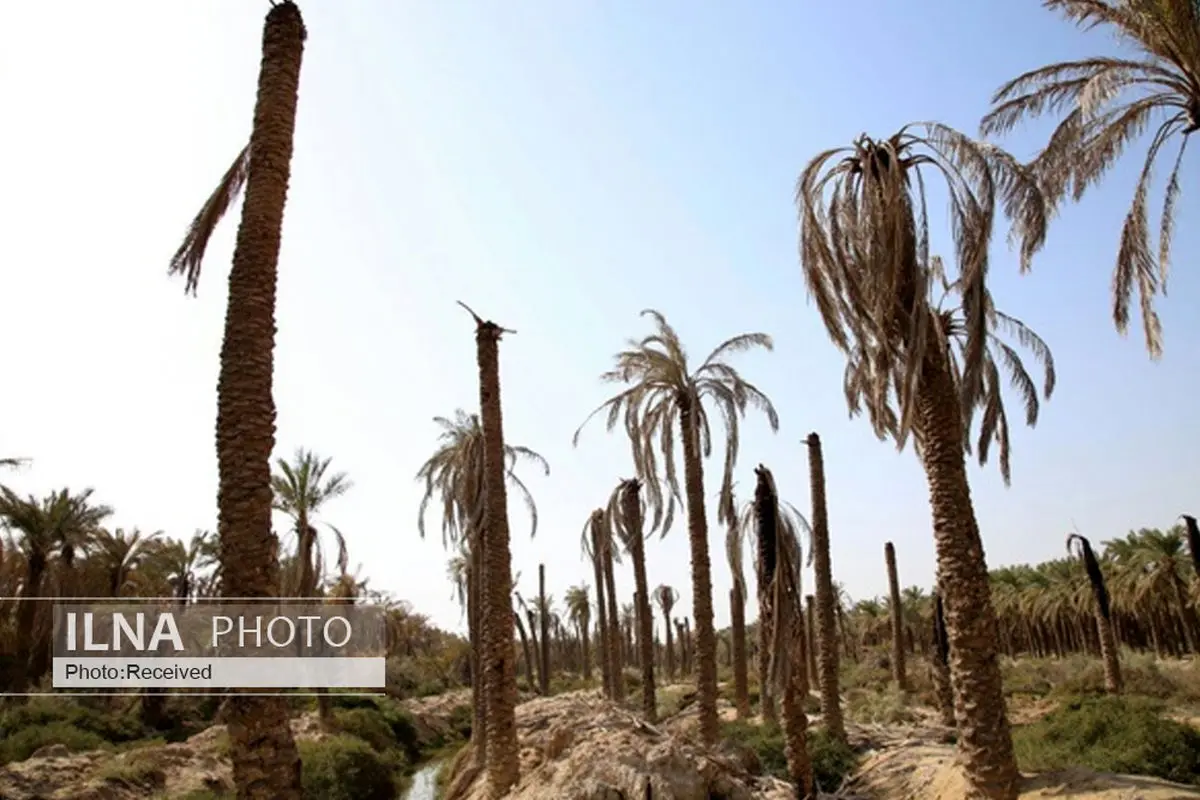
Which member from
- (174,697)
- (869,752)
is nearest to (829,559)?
(869,752)

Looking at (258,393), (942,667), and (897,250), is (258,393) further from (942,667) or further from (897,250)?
(942,667)

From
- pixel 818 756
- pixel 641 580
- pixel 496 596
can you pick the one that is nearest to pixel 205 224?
pixel 496 596

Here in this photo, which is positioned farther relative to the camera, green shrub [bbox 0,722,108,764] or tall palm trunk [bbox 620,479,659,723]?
tall palm trunk [bbox 620,479,659,723]

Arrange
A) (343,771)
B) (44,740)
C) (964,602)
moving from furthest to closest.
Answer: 1. (44,740)
2. (343,771)
3. (964,602)

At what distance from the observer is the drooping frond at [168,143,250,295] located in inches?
409

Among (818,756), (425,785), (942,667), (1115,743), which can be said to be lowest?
(425,785)

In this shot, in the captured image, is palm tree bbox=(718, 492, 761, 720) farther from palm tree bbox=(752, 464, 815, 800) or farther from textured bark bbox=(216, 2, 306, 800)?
textured bark bbox=(216, 2, 306, 800)

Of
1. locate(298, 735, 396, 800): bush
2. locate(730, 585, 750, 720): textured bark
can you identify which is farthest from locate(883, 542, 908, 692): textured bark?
locate(298, 735, 396, 800): bush

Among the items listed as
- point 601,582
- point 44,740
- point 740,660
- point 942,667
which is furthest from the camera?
point 601,582

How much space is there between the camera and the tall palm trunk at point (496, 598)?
15.0 meters

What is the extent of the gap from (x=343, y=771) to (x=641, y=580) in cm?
1021

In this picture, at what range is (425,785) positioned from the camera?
25438 mm

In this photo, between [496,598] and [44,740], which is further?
[44,740]

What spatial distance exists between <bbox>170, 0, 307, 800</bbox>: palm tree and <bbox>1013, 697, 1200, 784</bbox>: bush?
11.6 m
